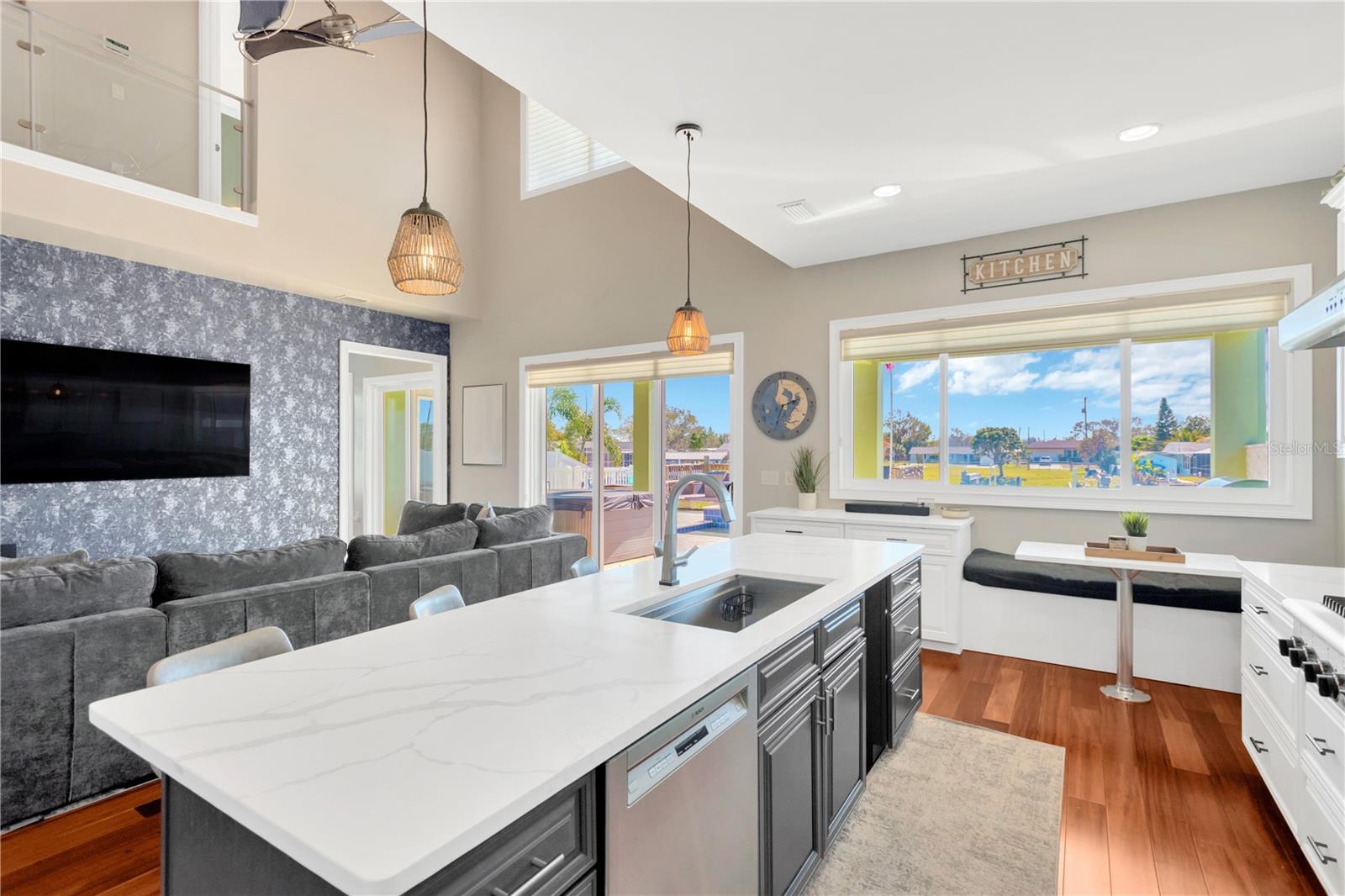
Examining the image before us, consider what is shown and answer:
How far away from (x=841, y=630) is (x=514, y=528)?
7.66 feet

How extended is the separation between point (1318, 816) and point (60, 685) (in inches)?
152

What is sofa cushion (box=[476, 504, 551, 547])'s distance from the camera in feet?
12.0

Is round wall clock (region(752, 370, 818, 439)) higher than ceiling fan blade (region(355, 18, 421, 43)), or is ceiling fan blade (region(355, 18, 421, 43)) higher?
ceiling fan blade (region(355, 18, 421, 43))

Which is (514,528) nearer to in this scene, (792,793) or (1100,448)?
(792,793)

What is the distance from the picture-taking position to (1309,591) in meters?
2.09

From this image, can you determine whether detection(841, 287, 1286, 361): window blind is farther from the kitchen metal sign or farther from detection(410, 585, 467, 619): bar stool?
detection(410, 585, 467, 619): bar stool

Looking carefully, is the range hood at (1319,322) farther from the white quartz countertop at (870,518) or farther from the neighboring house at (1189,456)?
the white quartz countertop at (870,518)

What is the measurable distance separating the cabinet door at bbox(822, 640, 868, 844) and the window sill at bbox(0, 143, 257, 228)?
514 cm

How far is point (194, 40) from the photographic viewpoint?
15.8 ft

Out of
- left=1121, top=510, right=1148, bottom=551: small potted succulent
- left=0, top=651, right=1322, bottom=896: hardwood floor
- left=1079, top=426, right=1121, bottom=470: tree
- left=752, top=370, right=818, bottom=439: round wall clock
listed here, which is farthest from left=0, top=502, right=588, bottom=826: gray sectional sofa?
left=1079, top=426, right=1121, bottom=470: tree

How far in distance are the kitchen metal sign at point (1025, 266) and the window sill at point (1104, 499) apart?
139cm

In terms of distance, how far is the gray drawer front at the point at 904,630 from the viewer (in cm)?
252

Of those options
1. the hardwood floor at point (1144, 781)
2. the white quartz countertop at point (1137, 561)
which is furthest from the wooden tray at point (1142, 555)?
the hardwood floor at point (1144, 781)

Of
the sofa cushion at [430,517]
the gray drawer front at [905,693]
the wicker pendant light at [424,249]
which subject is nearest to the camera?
the wicker pendant light at [424,249]
